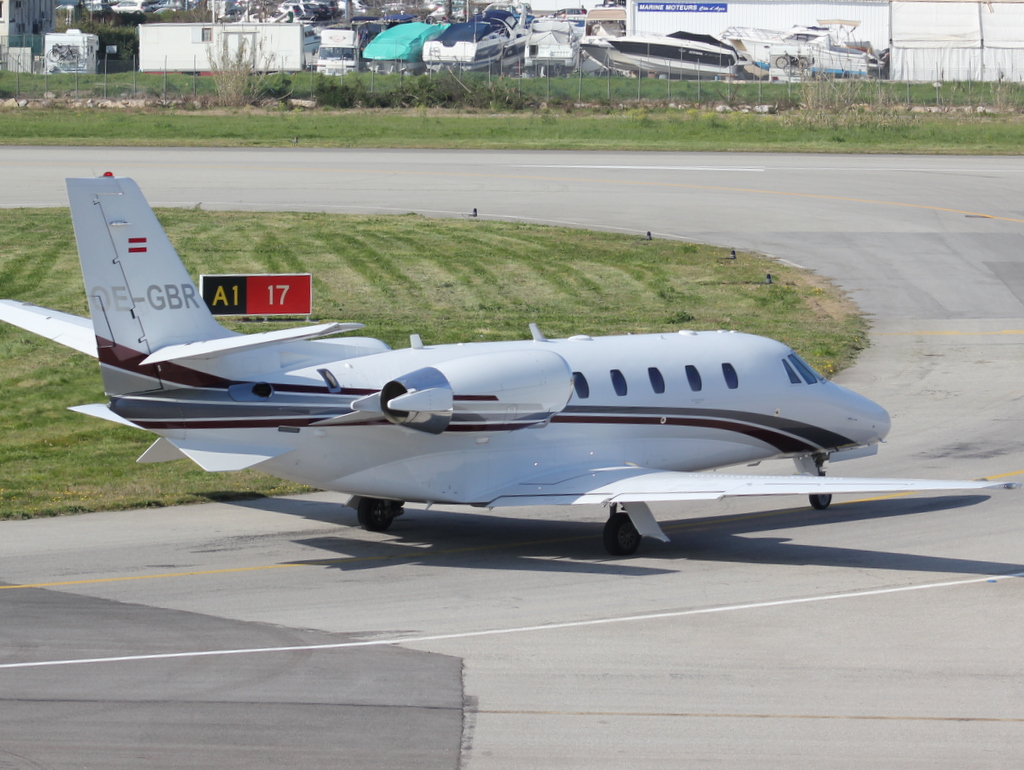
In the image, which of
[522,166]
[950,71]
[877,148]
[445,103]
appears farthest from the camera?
[950,71]

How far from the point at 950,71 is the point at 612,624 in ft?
344

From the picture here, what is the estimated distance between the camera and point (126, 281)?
59.9 feet

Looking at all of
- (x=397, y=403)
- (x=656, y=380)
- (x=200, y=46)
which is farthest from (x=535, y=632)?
(x=200, y=46)

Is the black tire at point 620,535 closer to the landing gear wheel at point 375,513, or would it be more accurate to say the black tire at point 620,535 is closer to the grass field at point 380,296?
the landing gear wheel at point 375,513

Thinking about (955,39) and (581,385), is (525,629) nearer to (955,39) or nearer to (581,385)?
(581,385)

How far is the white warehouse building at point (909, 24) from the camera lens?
111 meters

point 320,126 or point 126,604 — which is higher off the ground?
point 320,126

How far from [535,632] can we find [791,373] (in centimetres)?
907

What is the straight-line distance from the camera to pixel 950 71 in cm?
11119

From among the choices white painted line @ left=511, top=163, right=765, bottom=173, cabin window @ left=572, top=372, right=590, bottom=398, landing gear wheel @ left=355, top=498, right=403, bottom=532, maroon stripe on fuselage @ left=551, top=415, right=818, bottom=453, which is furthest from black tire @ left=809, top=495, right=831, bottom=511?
white painted line @ left=511, top=163, right=765, bottom=173

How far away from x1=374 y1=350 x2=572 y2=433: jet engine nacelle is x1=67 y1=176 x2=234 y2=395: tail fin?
3.14m

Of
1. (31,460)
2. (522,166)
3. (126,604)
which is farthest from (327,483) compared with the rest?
(522,166)

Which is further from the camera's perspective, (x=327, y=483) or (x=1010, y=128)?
(x=1010, y=128)

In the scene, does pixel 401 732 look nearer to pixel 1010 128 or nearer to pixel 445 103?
pixel 1010 128
